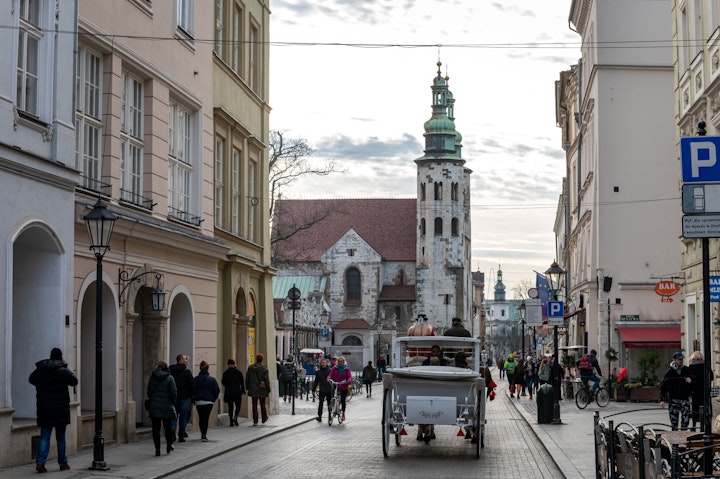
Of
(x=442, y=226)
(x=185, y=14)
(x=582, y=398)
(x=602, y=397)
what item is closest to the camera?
(x=185, y=14)

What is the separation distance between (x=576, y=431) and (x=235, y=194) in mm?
11358

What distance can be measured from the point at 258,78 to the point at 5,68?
17689mm

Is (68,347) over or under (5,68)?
under

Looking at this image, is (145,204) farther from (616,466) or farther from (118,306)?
(616,466)

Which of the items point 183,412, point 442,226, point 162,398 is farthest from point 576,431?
point 442,226

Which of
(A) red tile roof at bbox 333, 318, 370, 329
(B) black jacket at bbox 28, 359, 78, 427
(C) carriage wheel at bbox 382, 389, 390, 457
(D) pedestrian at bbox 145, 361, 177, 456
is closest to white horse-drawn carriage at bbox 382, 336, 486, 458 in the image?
(C) carriage wheel at bbox 382, 389, 390, 457

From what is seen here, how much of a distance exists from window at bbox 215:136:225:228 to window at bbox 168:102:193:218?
2.37 metres

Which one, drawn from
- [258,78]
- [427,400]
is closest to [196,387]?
[427,400]

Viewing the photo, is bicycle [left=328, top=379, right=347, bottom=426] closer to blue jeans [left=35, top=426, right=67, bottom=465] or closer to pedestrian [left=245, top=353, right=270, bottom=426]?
pedestrian [left=245, top=353, right=270, bottom=426]

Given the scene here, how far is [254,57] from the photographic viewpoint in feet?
113

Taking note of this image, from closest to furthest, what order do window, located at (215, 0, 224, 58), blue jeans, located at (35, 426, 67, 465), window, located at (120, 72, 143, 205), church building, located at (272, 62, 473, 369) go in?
blue jeans, located at (35, 426, 67, 465) < window, located at (120, 72, 143, 205) < window, located at (215, 0, 224, 58) < church building, located at (272, 62, 473, 369)

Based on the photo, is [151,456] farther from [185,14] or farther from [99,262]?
[185,14]

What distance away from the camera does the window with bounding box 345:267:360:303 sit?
122 meters

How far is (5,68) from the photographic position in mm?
17266
